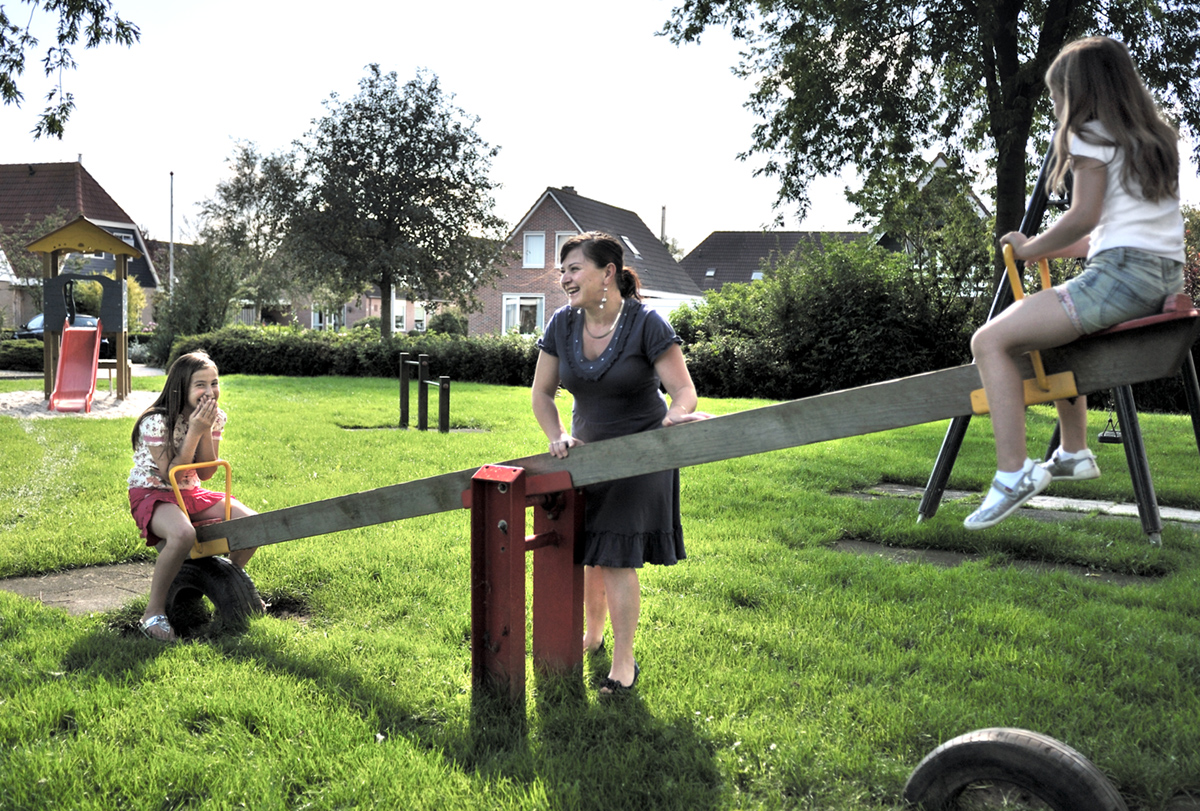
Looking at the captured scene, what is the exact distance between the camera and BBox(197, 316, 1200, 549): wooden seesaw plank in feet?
7.14

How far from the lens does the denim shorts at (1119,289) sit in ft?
7.30

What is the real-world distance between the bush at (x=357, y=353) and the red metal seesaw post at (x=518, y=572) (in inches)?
742

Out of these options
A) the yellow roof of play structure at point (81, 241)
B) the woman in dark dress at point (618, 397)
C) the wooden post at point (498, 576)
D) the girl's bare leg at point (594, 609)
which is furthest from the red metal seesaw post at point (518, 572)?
the yellow roof of play structure at point (81, 241)

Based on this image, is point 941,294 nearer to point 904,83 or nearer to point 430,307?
point 904,83

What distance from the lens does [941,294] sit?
19.3 meters

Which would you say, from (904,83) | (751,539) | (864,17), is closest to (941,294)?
(904,83)

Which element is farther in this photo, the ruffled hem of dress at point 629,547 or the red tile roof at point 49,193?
the red tile roof at point 49,193

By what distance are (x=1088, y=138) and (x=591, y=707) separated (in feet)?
7.98

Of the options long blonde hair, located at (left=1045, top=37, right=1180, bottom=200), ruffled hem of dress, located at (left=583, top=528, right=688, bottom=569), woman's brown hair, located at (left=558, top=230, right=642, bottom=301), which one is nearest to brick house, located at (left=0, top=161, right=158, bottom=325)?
woman's brown hair, located at (left=558, top=230, right=642, bottom=301)

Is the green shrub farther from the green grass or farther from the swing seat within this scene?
the swing seat

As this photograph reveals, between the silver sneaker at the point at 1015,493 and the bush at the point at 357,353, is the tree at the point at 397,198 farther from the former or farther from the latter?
the silver sneaker at the point at 1015,493

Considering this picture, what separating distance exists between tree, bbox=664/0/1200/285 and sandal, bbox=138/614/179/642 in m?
13.3

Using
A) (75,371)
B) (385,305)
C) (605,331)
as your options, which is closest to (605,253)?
(605,331)

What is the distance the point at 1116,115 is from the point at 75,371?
1592 cm
